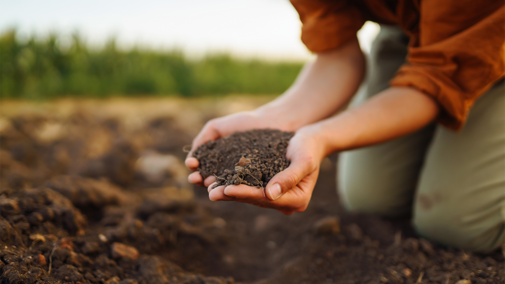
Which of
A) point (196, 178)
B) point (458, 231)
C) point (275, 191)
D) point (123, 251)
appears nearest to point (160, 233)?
point (123, 251)

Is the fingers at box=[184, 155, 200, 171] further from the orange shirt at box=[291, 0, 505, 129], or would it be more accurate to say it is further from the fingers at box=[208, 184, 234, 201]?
the orange shirt at box=[291, 0, 505, 129]

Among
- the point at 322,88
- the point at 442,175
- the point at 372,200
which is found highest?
the point at 322,88

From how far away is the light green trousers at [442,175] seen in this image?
142 centimetres

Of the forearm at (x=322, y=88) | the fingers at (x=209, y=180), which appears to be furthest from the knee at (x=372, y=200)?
Result: the fingers at (x=209, y=180)

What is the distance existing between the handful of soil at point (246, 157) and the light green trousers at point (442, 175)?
865 mm

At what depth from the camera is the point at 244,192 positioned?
894 mm

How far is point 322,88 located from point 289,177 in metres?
0.70

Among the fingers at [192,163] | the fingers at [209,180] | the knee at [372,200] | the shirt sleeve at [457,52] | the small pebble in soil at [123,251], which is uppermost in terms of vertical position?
the shirt sleeve at [457,52]

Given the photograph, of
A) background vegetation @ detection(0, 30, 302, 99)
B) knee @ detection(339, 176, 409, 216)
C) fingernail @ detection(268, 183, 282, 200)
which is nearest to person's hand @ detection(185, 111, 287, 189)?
fingernail @ detection(268, 183, 282, 200)

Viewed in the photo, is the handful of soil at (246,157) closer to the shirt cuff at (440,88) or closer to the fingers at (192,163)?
the fingers at (192,163)

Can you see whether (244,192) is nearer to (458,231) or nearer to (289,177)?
(289,177)

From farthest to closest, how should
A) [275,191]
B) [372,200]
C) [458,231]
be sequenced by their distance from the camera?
1. [372,200]
2. [458,231]
3. [275,191]

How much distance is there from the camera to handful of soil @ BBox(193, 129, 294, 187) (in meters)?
0.99

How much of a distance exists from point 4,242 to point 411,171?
6.31ft
